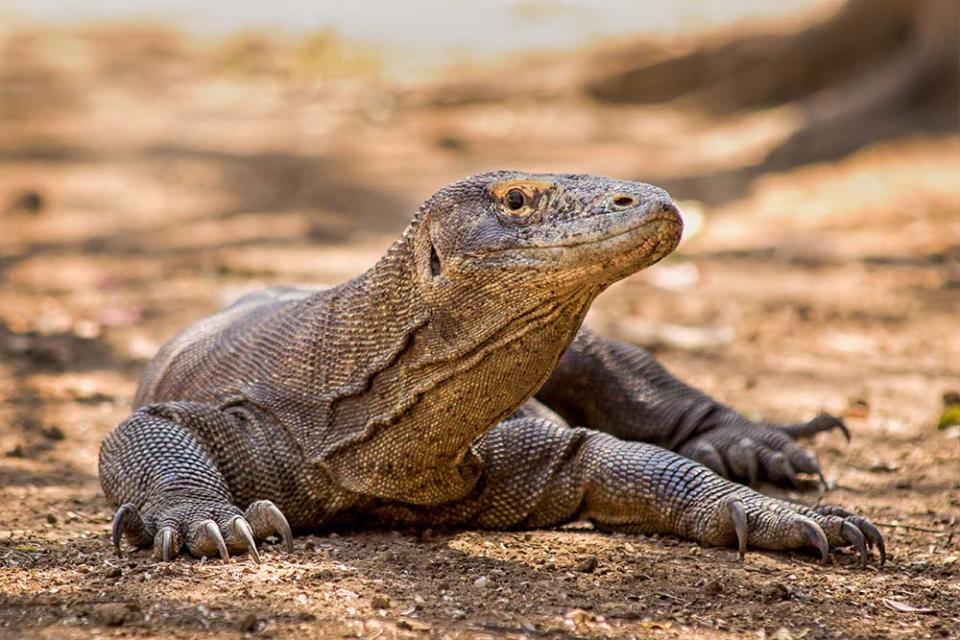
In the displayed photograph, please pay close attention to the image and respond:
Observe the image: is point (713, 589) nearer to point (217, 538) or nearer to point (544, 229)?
point (544, 229)

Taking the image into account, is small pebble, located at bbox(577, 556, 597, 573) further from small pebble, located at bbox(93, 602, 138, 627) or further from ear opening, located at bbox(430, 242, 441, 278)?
small pebble, located at bbox(93, 602, 138, 627)

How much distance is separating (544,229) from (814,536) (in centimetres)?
115

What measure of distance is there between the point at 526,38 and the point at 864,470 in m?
15.3

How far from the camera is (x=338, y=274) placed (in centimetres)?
894

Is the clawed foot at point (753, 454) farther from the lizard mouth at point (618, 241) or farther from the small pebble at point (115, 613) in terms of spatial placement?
the small pebble at point (115, 613)

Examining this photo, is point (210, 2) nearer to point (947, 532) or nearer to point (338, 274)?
point (338, 274)

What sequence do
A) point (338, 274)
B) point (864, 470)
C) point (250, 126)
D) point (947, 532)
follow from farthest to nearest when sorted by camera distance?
point (250, 126)
point (338, 274)
point (864, 470)
point (947, 532)

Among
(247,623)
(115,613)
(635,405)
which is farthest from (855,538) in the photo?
(115,613)

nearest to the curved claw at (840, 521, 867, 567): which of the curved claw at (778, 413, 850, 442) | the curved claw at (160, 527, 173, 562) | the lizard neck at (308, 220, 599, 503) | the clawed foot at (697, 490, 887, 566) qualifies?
the clawed foot at (697, 490, 887, 566)

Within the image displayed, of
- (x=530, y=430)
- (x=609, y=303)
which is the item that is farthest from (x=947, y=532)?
(x=609, y=303)

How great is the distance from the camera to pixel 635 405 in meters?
5.35

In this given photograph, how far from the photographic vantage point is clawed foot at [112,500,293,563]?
368 centimetres

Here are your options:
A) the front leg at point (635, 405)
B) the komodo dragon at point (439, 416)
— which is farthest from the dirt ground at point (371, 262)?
the front leg at point (635, 405)

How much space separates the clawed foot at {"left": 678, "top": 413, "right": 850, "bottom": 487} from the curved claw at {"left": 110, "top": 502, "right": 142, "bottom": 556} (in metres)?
2.17
